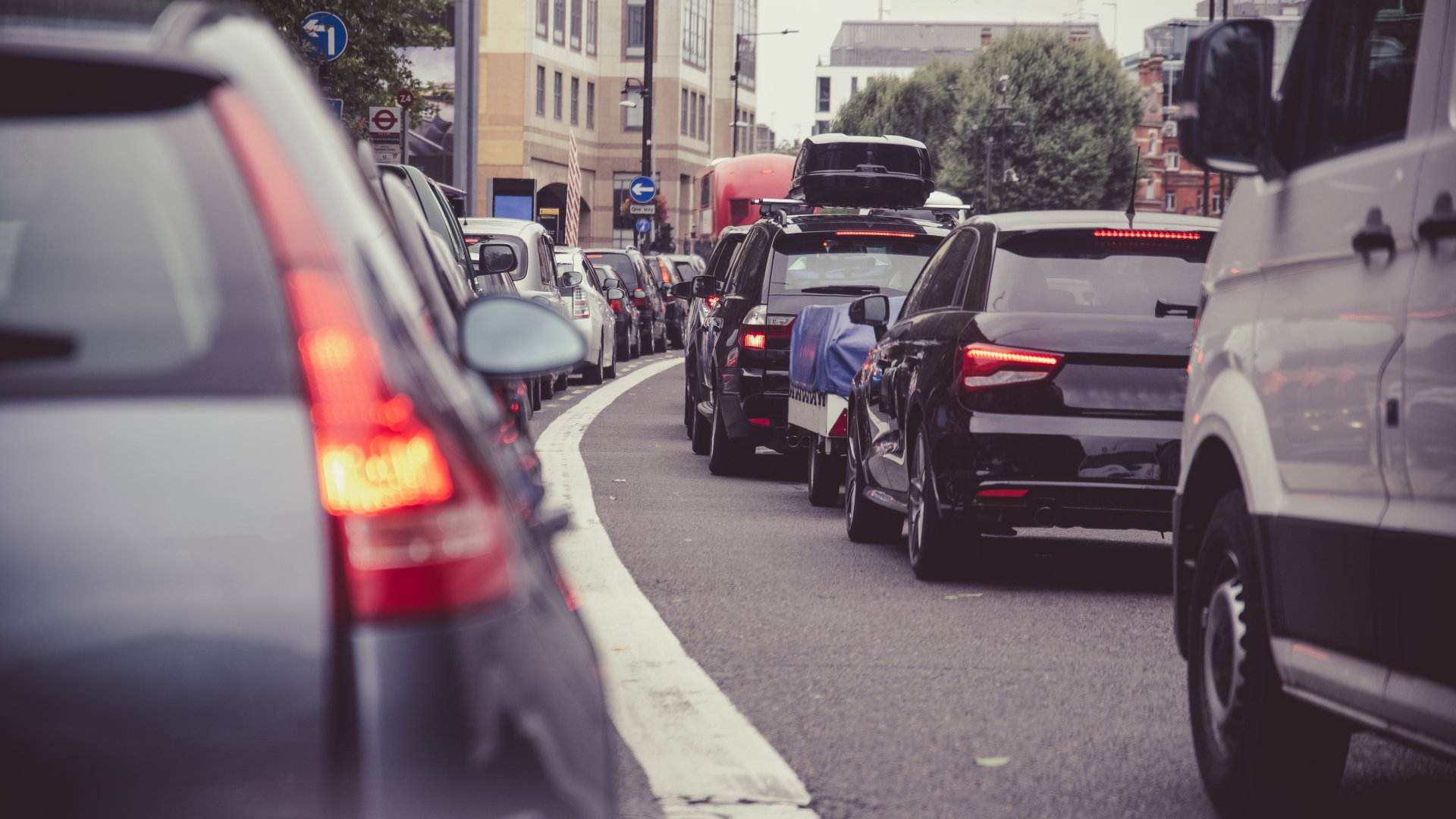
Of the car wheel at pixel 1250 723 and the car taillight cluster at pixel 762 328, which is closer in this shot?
the car wheel at pixel 1250 723

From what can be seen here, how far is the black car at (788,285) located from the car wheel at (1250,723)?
8.83m

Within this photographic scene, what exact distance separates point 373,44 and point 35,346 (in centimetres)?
2924

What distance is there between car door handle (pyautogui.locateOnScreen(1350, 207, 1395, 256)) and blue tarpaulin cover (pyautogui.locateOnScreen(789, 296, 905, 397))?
766 centimetres

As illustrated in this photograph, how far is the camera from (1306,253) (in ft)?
15.1

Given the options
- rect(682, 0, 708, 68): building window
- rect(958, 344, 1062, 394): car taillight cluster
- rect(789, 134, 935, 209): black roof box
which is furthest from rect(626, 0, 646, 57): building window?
rect(958, 344, 1062, 394): car taillight cluster

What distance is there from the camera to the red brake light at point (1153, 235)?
30.0 feet

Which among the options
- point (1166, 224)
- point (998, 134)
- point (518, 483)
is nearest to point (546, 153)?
point (998, 134)

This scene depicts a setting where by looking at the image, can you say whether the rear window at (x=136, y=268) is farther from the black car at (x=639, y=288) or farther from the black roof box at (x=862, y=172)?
the black car at (x=639, y=288)

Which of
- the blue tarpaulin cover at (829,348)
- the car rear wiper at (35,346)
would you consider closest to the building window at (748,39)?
the blue tarpaulin cover at (829,348)

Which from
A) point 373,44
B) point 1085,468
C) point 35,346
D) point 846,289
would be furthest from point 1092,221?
point 373,44

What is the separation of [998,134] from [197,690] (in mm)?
87852

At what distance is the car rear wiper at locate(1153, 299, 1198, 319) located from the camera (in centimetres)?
893

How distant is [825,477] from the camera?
42.2 feet

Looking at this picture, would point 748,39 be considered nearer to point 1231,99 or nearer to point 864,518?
point 864,518
